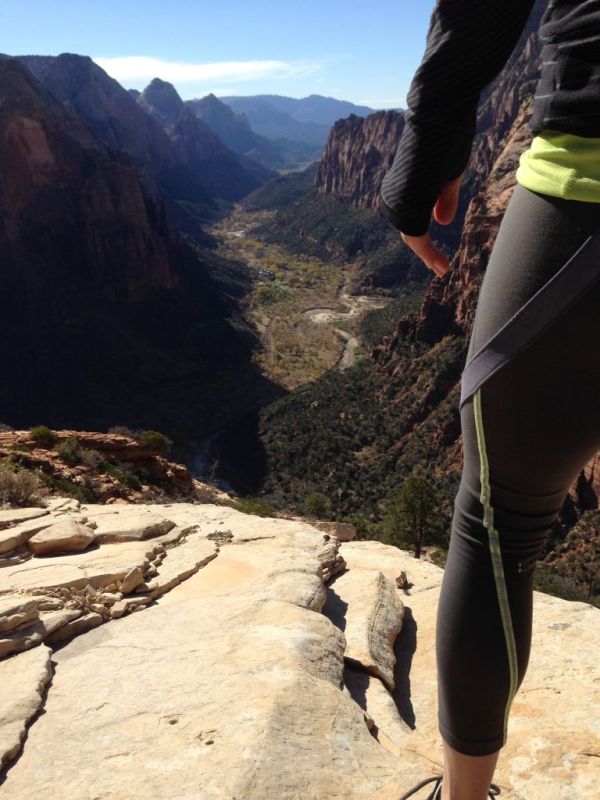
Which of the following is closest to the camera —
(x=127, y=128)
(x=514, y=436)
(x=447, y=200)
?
(x=514, y=436)

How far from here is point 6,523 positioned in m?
6.35

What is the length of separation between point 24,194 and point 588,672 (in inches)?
2483

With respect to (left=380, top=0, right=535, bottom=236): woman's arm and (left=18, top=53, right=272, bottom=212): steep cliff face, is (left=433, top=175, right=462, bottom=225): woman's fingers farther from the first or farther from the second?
(left=18, top=53, right=272, bottom=212): steep cliff face

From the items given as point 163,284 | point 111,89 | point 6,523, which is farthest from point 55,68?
point 6,523

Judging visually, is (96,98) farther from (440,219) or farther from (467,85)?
(467,85)

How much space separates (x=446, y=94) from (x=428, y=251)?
377 millimetres

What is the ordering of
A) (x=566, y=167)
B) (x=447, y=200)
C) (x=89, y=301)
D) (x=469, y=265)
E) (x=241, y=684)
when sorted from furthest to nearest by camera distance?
(x=89, y=301), (x=469, y=265), (x=241, y=684), (x=447, y=200), (x=566, y=167)

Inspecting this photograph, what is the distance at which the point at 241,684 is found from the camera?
2941mm

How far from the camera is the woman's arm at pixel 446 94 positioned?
133 cm

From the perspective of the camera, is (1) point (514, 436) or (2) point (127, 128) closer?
(1) point (514, 436)

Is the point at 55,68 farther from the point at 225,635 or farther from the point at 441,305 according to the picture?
the point at 225,635

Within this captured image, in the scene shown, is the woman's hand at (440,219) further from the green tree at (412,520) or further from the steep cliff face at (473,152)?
the steep cliff face at (473,152)

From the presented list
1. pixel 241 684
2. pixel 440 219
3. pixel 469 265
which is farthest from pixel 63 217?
pixel 440 219

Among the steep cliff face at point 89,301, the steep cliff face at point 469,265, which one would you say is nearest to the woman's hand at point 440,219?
the steep cliff face at point 469,265
